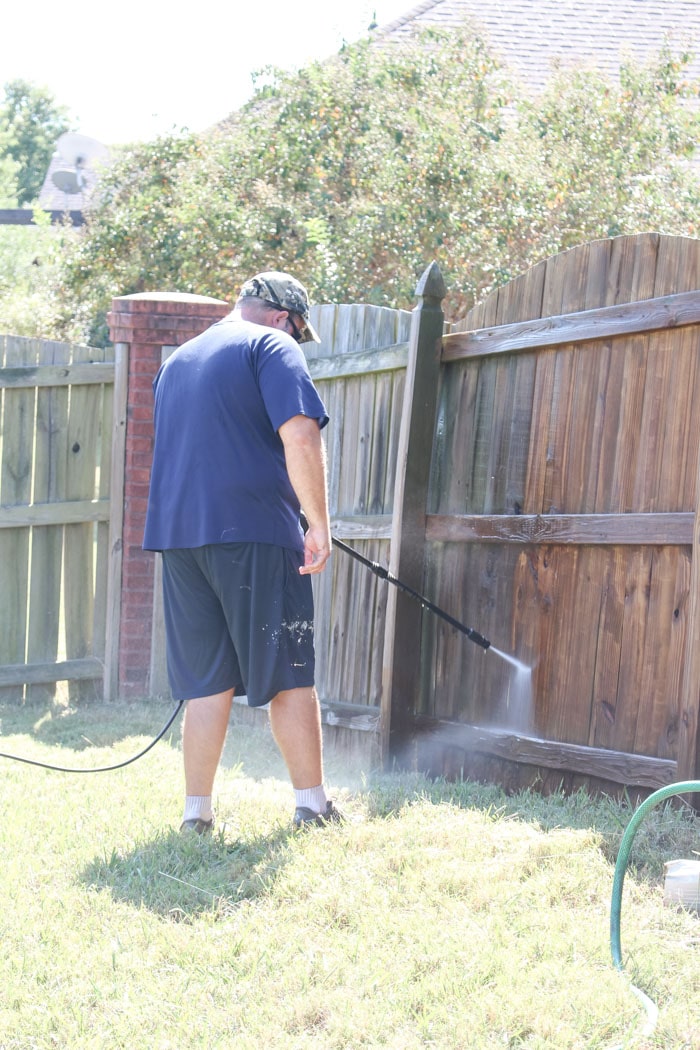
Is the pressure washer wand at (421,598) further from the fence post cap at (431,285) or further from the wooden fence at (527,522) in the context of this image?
the fence post cap at (431,285)

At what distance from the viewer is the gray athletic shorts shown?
3814 mm

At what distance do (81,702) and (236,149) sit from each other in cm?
604

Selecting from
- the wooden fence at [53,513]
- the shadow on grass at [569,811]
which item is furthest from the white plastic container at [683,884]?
the wooden fence at [53,513]

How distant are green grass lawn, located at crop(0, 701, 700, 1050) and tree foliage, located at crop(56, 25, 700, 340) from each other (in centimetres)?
620

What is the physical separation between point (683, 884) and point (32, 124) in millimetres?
60830

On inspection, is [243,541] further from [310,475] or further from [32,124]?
[32,124]

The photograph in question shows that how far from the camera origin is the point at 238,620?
152 inches

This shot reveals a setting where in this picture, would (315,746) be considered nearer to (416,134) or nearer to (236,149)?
(416,134)

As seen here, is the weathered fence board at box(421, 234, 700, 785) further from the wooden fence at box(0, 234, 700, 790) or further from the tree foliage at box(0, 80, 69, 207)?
the tree foliage at box(0, 80, 69, 207)

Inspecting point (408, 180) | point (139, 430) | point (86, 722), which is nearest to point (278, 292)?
point (139, 430)

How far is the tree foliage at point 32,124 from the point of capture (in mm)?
52344

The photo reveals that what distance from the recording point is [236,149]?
1069 centimetres

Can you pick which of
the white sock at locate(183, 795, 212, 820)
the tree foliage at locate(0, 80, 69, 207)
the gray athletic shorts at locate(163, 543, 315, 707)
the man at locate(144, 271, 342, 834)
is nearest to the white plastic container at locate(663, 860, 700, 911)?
the man at locate(144, 271, 342, 834)

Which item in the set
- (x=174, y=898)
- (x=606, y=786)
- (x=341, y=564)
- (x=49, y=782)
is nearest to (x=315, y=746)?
(x=174, y=898)
